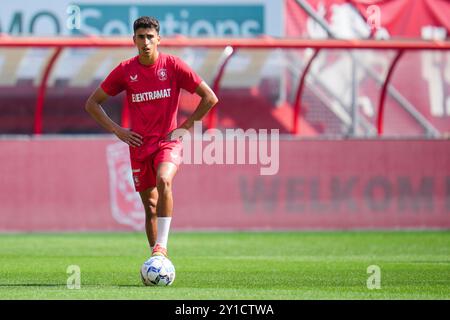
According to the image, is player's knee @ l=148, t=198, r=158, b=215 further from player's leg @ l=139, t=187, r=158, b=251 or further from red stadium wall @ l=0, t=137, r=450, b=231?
red stadium wall @ l=0, t=137, r=450, b=231

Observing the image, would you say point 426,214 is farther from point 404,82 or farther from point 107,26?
point 107,26

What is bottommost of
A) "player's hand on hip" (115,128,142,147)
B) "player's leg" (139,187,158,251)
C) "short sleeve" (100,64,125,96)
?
"player's leg" (139,187,158,251)

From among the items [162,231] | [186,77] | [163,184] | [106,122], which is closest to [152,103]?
[186,77]

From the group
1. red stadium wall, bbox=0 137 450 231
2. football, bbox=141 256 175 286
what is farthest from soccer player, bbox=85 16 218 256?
red stadium wall, bbox=0 137 450 231

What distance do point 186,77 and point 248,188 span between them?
8.35 meters

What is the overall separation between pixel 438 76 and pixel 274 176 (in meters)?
5.93

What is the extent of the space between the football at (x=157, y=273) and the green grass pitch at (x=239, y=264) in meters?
0.10

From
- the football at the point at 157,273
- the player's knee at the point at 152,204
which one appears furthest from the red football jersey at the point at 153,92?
the football at the point at 157,273

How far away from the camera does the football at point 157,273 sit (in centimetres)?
1005

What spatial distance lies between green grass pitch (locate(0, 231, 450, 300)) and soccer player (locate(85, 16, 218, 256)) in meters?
1.05

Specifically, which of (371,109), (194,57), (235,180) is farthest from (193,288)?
(371,109)

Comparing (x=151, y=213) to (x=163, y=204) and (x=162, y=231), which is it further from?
(x=162, y=231)

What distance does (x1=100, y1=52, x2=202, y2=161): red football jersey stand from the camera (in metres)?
10.9

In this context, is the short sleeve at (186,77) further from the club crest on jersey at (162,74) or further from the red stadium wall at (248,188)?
the red stadium wall at (248,188)
